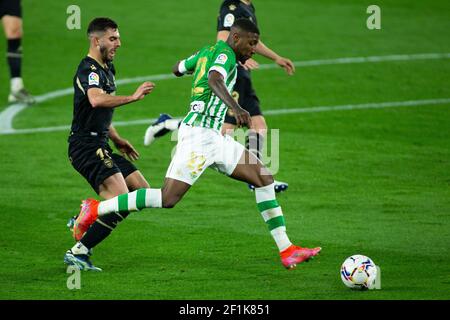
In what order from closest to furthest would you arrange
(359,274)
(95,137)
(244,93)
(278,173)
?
(359,274) < (95,137) < (244,93) < (278,173)

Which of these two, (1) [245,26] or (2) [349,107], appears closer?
(1) [245,26]

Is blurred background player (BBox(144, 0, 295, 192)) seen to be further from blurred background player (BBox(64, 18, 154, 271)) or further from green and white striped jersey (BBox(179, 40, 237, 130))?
green and white striped jersey (BBox(179, 40, 237, 130))

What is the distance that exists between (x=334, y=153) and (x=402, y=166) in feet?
4.06

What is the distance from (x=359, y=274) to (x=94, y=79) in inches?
128

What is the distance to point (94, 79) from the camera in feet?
36.2

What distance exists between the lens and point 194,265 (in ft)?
36.7

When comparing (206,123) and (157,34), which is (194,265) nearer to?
(206,123)

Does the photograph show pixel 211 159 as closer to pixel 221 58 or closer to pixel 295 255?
pixel 221 58

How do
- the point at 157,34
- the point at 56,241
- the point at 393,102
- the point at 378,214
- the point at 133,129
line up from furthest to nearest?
the point at 157,34
the point at 393,102
the point at 133,129
the point at 378,214
the point at 56,241

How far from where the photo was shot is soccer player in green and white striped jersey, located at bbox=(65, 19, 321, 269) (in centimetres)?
1062

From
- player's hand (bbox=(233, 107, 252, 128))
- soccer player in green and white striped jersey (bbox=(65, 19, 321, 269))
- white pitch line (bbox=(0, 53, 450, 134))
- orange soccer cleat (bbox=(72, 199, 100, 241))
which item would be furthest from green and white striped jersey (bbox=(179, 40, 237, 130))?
white pitch line (bbox=(0, 53, 450, 134))

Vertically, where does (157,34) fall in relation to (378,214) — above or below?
above

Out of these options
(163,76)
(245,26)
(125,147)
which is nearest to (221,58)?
(245,26)
